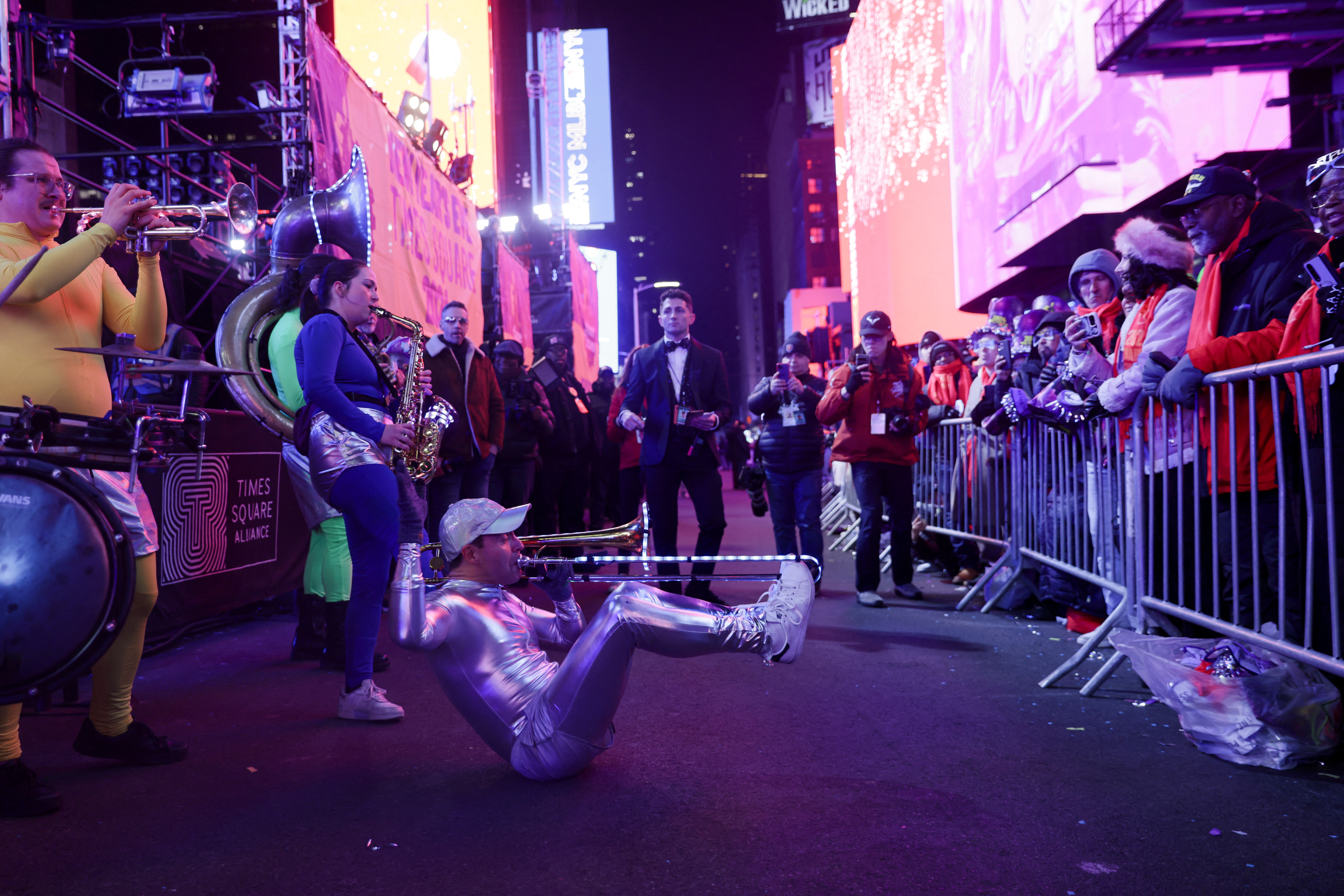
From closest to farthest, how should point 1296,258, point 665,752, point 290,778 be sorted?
point 290,778 < point 665,752 < point 1296,258

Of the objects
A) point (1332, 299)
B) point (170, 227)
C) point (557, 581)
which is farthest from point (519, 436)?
point (1332, 299)

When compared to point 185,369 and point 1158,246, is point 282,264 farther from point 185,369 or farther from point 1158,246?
point 1158,246

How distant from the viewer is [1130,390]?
4.16m

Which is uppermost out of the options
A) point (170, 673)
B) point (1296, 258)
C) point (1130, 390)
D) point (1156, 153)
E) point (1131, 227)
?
point (1156, 153)

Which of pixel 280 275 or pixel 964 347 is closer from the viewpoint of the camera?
pixel 280 275

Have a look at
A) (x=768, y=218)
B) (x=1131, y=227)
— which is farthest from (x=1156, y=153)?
(x=768, y=218)

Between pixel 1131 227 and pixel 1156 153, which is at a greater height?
pixel 1156 153

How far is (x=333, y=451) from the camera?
3748 millimetres

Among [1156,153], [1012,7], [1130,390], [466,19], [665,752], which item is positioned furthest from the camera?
[466,19]

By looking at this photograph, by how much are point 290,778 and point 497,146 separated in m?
16.4

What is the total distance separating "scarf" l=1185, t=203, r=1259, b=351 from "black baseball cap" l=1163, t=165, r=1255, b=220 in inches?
3.9

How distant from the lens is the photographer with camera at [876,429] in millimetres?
6770

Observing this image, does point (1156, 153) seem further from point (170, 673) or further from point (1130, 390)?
point (170, 673)

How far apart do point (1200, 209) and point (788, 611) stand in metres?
2.93
